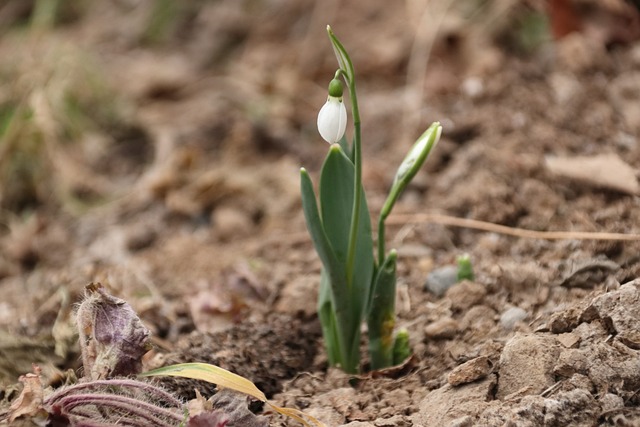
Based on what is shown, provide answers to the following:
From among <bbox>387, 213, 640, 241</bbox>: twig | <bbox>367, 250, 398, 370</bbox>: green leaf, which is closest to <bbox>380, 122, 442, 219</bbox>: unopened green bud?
<bbox>367, 250, 398, 370</bbox>: green leaf

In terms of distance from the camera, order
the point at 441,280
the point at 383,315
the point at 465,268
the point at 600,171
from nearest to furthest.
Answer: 1. the point at 383,315
2. the point at 465,268
3. the point at 441,280
4. the point at 600,171

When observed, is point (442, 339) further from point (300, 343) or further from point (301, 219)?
point (301, 219)

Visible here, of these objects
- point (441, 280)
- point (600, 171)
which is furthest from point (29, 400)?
point (600, 171)

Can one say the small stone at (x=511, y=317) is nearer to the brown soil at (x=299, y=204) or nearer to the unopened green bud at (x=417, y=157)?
the brown soil at (x=299, y=204)

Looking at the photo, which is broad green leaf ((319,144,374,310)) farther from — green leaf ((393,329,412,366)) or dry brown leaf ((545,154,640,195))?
dry brown leaf ((545,154,640,195))

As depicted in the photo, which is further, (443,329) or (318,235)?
(443,329)

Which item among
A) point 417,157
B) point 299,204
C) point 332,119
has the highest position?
point 332,119

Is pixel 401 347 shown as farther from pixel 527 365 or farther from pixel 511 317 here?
pixel 527 365

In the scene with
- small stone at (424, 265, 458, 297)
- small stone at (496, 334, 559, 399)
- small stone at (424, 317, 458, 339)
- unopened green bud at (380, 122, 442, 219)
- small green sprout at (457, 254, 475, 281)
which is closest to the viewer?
small stone at (496, 334, 559, 399)
